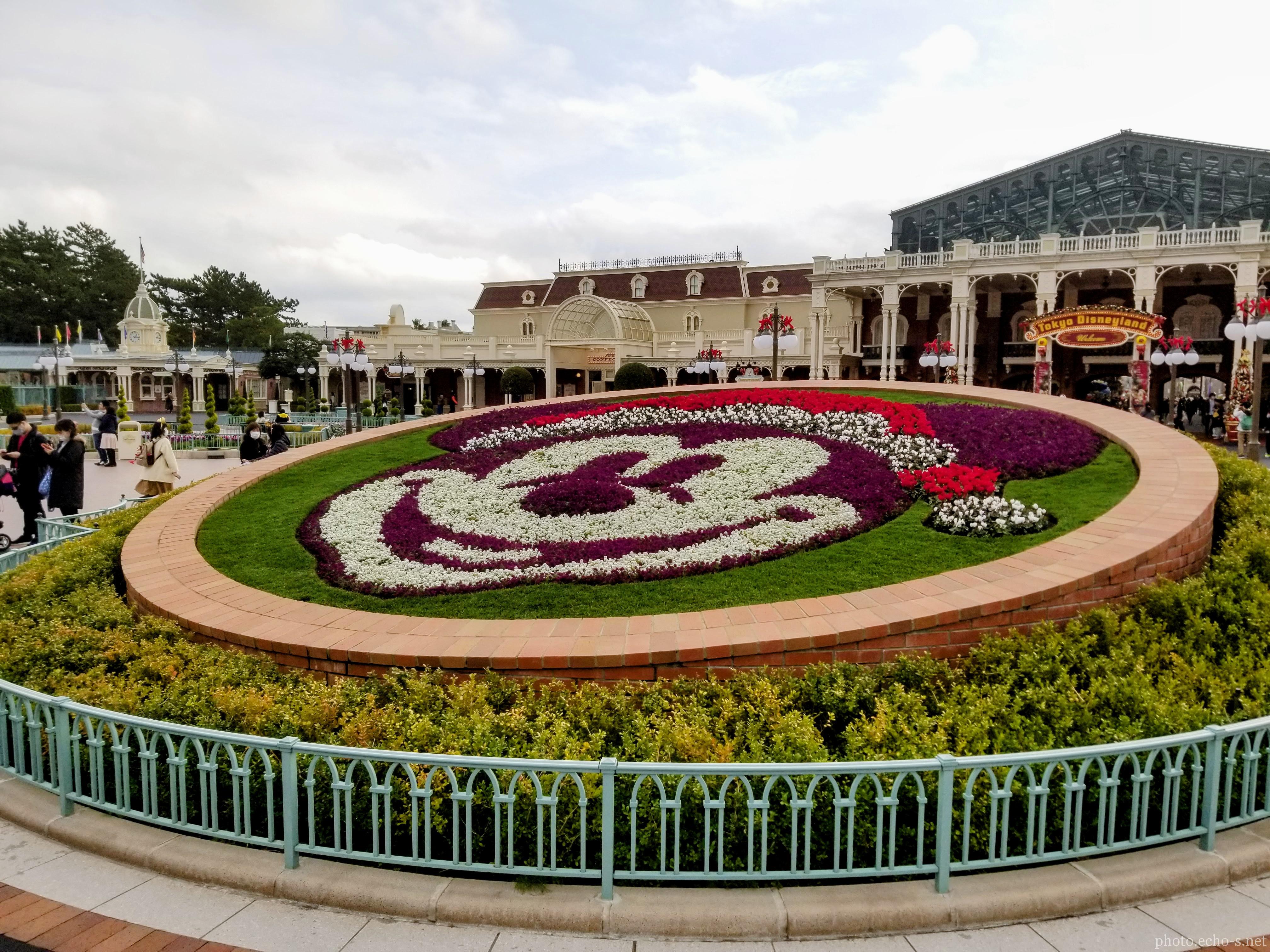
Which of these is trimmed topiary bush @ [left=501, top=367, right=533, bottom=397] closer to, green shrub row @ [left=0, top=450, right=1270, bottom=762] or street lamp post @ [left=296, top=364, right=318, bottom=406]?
street lamp post @ [left=296, top=364, right=318, bottom=406]

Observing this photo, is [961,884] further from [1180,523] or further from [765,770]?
[1180,523]

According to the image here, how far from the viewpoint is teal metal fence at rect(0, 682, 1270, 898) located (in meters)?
3.56

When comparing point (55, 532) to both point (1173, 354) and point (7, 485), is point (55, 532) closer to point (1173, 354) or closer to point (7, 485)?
point (7, 485)

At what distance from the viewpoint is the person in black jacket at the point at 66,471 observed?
11.8 metres

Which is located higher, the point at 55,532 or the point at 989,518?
the point at 989,518

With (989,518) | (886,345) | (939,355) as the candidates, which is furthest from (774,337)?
(886,345)

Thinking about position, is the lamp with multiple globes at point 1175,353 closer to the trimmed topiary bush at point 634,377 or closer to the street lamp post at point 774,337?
the street lamp post at point 774,337

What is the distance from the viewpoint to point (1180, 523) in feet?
20.5

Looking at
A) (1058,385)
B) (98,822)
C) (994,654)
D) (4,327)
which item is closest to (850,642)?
(994,654)

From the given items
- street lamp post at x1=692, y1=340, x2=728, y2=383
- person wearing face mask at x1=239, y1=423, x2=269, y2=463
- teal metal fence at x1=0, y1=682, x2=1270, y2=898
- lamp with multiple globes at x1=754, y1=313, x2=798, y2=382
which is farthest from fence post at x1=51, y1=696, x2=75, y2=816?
street lamp post at x1=692, y1=340, x2=728, y2=383

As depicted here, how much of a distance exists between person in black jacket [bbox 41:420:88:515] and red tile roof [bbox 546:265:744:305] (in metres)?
38.8

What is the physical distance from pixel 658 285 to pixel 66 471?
1692 inches

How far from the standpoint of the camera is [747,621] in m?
5.49

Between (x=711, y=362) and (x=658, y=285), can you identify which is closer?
(x=711, y=362)
